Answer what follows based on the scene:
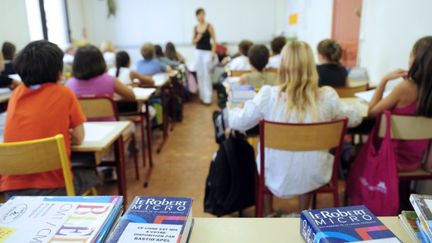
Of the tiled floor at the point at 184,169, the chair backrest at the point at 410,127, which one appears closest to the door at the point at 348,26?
Answer: the tiled floor at the point at 184,169

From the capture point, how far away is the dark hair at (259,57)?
A: 3.27 metres

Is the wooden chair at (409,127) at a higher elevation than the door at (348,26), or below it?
below

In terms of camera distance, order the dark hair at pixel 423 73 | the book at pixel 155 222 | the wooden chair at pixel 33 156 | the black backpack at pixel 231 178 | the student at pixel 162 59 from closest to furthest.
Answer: the book at pixel 155 222
the wooden chair at pixel 33 156
the dark hair at pixel 423 73
the black backpack at pixel 231 178
the student at pixel 162 59

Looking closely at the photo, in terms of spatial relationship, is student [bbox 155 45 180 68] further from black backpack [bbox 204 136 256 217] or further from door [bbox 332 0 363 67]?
black backpack [bbox 204 136 256 217]

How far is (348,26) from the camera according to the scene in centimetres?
446

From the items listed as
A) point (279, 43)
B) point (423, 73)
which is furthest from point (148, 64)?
point (423, 73)

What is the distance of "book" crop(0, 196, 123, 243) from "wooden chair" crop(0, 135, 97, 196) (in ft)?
2.41

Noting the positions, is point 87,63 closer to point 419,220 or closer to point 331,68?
point 331,68

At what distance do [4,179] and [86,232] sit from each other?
48.9 inches

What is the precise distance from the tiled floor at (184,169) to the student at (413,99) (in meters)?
0.77

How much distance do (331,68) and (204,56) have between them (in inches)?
133

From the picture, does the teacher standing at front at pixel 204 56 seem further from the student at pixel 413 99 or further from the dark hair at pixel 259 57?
the student at pixel 413 99

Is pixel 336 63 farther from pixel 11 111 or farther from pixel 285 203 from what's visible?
pixel 11 111

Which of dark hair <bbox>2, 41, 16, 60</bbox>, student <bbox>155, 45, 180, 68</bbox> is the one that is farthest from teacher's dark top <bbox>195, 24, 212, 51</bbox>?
dark hair <bbox>2, 41, 16, 60</bbox>
